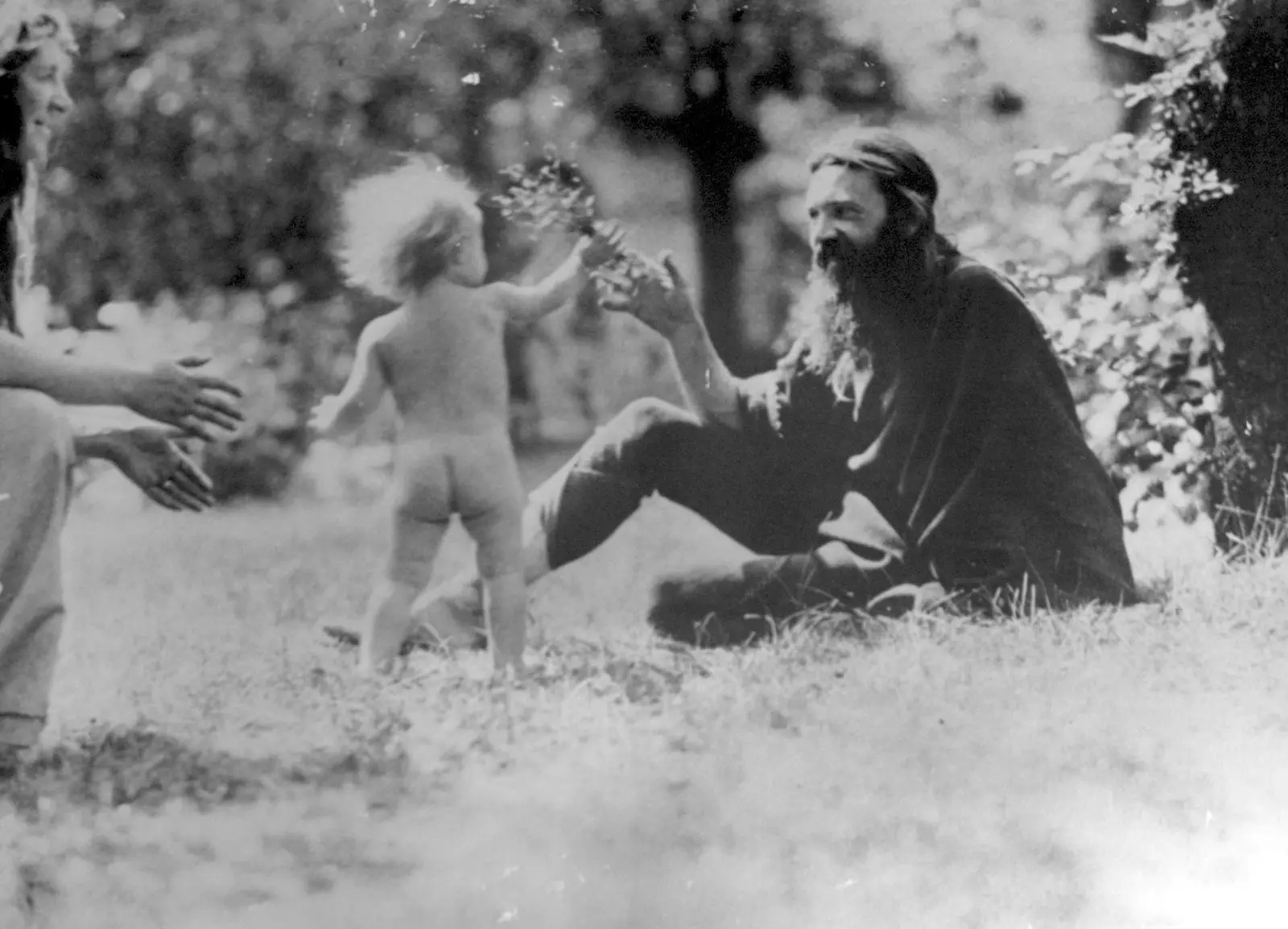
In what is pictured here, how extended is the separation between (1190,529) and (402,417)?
6.60 feet

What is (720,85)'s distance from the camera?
3328mm

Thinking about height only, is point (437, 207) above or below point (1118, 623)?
above

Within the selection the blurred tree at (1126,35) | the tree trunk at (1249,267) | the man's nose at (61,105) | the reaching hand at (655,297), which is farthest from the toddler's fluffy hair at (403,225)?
the tree trunk at (1249,267)

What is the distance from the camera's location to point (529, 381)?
320 centimetres

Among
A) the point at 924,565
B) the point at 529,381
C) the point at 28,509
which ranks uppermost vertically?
the point at 529,381

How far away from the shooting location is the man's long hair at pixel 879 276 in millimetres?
3338

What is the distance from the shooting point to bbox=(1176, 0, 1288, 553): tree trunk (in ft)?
11.4

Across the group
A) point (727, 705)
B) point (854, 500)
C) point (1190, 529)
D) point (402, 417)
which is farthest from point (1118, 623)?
point (402, 417)

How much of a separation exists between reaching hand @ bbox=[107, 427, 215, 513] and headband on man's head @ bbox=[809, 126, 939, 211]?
1.64 meters

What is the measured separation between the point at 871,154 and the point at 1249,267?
41.3 inches

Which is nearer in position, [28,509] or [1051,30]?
[28,509]

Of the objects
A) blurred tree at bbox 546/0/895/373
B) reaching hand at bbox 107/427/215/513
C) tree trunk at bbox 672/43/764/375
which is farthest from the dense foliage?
reaching hand at bbox 107/427/215/513

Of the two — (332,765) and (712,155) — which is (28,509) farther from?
(712,155)

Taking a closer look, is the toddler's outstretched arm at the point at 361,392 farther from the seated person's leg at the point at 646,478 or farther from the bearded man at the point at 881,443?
the bearded man at the point at 881,443
